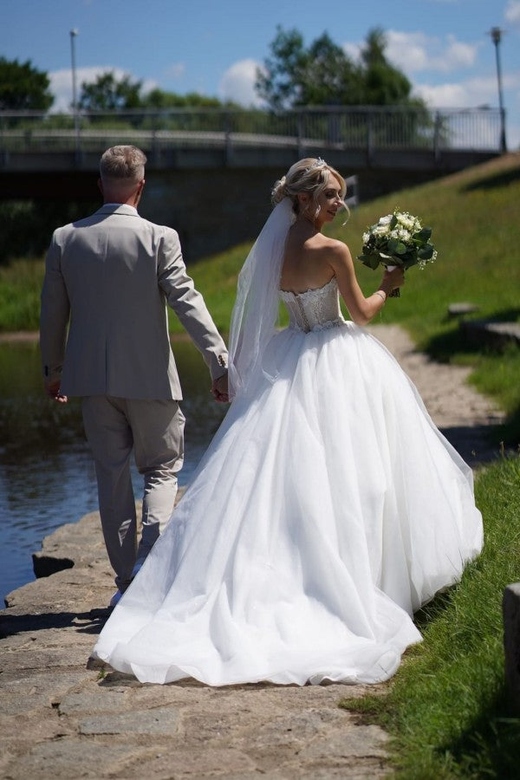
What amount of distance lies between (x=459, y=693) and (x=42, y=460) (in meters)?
8.13

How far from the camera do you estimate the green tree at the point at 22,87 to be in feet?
282

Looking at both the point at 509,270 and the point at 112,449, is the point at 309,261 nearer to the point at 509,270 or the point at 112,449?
the point at 112,449

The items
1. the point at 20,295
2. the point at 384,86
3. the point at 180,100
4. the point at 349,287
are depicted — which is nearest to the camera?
the point at 349,287

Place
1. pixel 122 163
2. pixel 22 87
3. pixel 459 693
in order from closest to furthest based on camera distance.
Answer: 1. pixel 459 693
2. pixel 122 163
3. pixel 22 87

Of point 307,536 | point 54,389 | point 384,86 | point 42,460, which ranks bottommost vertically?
point 42,460

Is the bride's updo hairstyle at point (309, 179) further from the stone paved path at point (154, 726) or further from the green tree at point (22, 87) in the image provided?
the green tree at point (22, 87)

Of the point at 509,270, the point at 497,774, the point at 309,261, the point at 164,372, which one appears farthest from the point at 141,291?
the point at 509,270

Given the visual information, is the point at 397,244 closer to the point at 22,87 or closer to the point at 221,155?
the point at 221,155

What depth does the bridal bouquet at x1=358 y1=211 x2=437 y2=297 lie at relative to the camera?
5.95 metres

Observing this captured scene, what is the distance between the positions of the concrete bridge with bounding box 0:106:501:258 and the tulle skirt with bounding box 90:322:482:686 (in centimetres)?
3077

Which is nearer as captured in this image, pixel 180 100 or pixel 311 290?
pixel 311 290

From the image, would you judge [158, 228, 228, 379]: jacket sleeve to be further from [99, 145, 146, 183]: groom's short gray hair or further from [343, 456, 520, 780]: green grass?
[343, 456, 520, 780]: green grass

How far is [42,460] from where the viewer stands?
11805 millimetres

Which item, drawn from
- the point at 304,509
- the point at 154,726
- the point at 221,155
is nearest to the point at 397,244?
the point at 304,509
